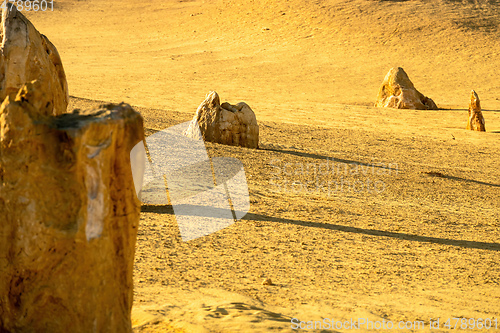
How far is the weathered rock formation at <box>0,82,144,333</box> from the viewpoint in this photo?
276 centimetres

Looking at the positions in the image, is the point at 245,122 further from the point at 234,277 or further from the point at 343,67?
the point at 343,67

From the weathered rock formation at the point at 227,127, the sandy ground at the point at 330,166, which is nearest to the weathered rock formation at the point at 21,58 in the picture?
the sandy ground at the point at 330,166

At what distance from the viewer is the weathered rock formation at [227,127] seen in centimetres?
984

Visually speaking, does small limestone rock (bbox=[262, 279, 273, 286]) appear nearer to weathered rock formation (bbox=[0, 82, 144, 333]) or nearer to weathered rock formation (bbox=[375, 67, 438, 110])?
weathered rock formation (bbox=[0, 82, 144, 333])

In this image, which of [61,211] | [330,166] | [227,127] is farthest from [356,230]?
[61,211]

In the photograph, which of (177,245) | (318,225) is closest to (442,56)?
A: (318,225)

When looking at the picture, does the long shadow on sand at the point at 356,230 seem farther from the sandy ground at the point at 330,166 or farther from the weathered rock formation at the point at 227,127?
the weathered rock formation at the point at 227,127

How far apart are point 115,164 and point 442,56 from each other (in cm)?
2330

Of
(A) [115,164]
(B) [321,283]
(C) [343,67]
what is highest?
(C) [343,67]

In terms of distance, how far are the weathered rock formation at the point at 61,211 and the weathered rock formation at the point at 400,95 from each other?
1467 centimetres

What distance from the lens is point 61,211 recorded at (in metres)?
2.78

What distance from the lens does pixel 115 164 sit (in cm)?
292

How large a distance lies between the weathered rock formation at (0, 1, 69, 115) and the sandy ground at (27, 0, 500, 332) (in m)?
1.78

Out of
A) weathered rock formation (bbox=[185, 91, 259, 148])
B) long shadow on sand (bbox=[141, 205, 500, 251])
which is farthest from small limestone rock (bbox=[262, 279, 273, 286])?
weathered rock formation (bbox=[185, 91, 259, 148])
